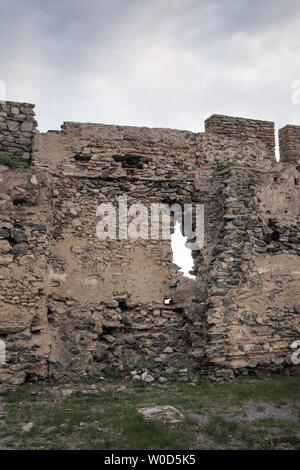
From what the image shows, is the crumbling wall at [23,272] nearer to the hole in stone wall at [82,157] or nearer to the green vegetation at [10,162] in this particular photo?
the green vegetation at [10,162]

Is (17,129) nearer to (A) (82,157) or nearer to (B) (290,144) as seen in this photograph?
(A) (82,157)

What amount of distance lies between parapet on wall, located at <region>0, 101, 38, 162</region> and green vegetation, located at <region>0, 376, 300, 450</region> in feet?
16.1

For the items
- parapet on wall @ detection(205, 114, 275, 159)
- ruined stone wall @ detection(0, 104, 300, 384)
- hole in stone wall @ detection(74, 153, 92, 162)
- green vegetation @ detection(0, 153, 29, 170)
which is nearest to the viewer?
ruined stone wall @ detection(0, 104, 300, 384)

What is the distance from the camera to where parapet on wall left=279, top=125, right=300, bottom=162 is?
1177 cm

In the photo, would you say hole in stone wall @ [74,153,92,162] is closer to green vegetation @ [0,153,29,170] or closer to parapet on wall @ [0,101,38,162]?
parapet on wall @ [0,101,38,162]

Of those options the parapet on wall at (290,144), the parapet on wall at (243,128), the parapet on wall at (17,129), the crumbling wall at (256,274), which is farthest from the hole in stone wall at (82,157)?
the parapet on wall at (290,144)

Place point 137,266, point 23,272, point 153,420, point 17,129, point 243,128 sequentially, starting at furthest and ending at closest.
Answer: point 243,128 → point 17,129 → point 137,266 → point 23,272 → point 153,420

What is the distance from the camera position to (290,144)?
11812 millimetres

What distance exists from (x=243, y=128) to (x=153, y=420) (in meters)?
8.01

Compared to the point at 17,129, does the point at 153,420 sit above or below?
below

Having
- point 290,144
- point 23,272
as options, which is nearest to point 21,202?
point 23,272

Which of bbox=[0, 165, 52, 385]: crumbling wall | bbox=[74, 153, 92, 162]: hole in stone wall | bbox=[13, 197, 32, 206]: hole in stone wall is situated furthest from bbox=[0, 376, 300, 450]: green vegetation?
bbox=[74, 153, 92, 162]: hole in stone wall

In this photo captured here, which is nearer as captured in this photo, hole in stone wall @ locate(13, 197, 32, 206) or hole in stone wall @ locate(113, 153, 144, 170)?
hole in stone wall @ locate(13, 197, 32, 206)

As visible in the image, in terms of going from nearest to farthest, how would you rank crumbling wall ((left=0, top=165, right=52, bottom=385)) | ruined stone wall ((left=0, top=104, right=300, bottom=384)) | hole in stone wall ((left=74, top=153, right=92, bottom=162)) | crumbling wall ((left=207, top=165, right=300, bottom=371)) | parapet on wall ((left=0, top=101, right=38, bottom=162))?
1. crumbling wall ((left=0, top=165, right=52, bottom=385))
2. ruined stone wall ((left=0, top=104, right=300, bottom=384))
3. crumbling wall ((left=207, top=165, right=300, bottom=371))
4. parapet on wall ((left=0, top=101, right=38, bottom=162))
5. hole in stone wall ((left=74, top=153, right=92, bottom=162))
